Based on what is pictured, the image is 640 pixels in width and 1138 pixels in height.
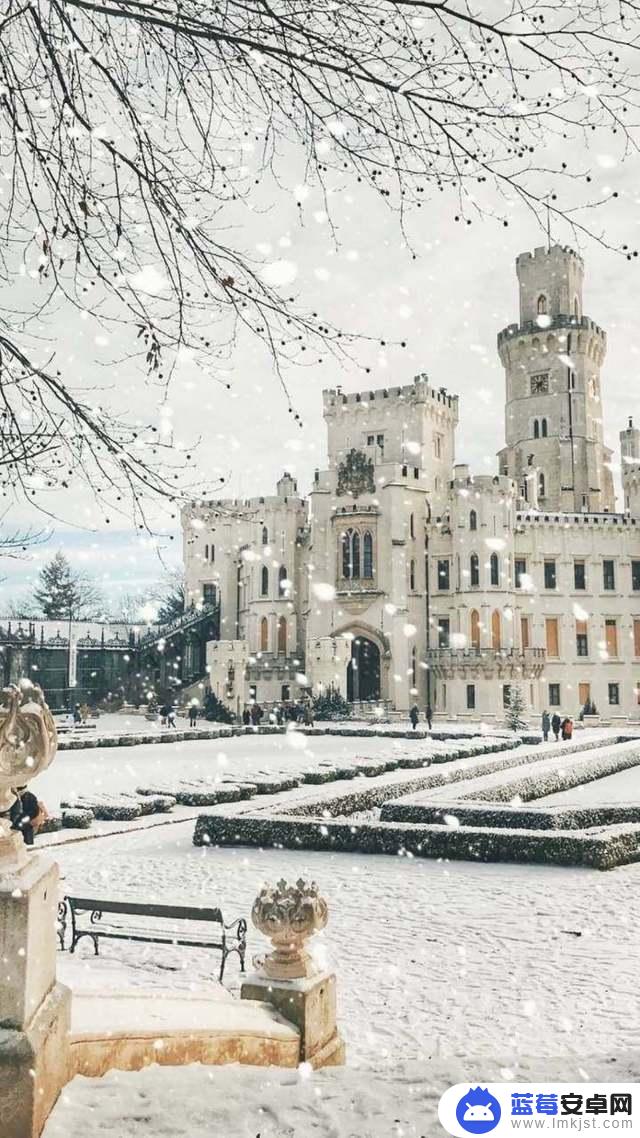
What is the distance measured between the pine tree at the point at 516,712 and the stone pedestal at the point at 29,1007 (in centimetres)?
3958

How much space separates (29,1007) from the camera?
3.38 m

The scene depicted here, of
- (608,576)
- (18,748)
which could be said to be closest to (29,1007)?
(18,748)

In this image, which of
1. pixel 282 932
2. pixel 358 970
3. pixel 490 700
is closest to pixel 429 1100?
pixel 282 932

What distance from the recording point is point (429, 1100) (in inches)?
158

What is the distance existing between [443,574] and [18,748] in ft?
162

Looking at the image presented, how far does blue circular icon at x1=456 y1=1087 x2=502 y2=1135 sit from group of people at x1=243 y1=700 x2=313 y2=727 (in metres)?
39.2

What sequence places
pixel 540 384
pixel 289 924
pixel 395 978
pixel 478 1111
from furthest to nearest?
pixel 540 384, pixel 395 978, pixel 289 924, pixel 478 1111

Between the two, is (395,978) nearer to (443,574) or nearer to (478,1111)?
(478,1111)

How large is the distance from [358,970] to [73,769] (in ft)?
60.4

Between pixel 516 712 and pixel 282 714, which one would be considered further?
pixel 282 714

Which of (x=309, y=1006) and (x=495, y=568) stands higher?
(x=495, y=568)

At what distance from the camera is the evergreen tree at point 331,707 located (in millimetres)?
45312

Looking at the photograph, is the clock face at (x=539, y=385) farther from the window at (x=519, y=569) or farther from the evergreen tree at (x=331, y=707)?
the evergreen tree at (x=331, y=707)

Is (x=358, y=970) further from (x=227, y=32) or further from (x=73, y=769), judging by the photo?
(x=73, y=769)
